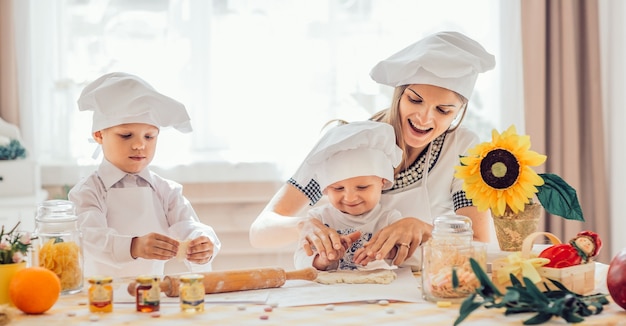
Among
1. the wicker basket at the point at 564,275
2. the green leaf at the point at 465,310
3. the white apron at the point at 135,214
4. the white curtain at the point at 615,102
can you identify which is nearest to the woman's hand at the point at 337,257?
the wicker basket at the point at 564,275

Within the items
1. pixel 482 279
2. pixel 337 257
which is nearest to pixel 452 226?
pixel 482 279

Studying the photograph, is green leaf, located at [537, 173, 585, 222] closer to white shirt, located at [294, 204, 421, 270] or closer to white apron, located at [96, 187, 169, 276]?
white shirt, located at [294, 204, 421, 270]

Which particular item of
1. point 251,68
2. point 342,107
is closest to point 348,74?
point 342,107

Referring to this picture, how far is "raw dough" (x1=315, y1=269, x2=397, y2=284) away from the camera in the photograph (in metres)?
1.77

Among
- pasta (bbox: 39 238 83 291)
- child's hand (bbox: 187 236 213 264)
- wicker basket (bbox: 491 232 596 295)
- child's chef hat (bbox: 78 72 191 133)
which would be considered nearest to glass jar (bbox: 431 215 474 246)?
wicker basket (bbox: 491 232 596 295)

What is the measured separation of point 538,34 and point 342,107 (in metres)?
0.95

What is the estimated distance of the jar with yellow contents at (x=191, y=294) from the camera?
149cm

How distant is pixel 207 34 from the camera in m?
3.86

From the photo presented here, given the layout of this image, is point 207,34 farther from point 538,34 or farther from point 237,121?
point 538,34

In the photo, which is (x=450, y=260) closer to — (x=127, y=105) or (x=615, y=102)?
(x=127, y=105)

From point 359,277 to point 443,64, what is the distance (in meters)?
0.63

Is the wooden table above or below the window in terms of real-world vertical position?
below

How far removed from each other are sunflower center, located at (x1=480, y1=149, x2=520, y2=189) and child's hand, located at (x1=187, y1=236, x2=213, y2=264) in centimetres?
64

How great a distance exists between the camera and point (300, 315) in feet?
4.88
